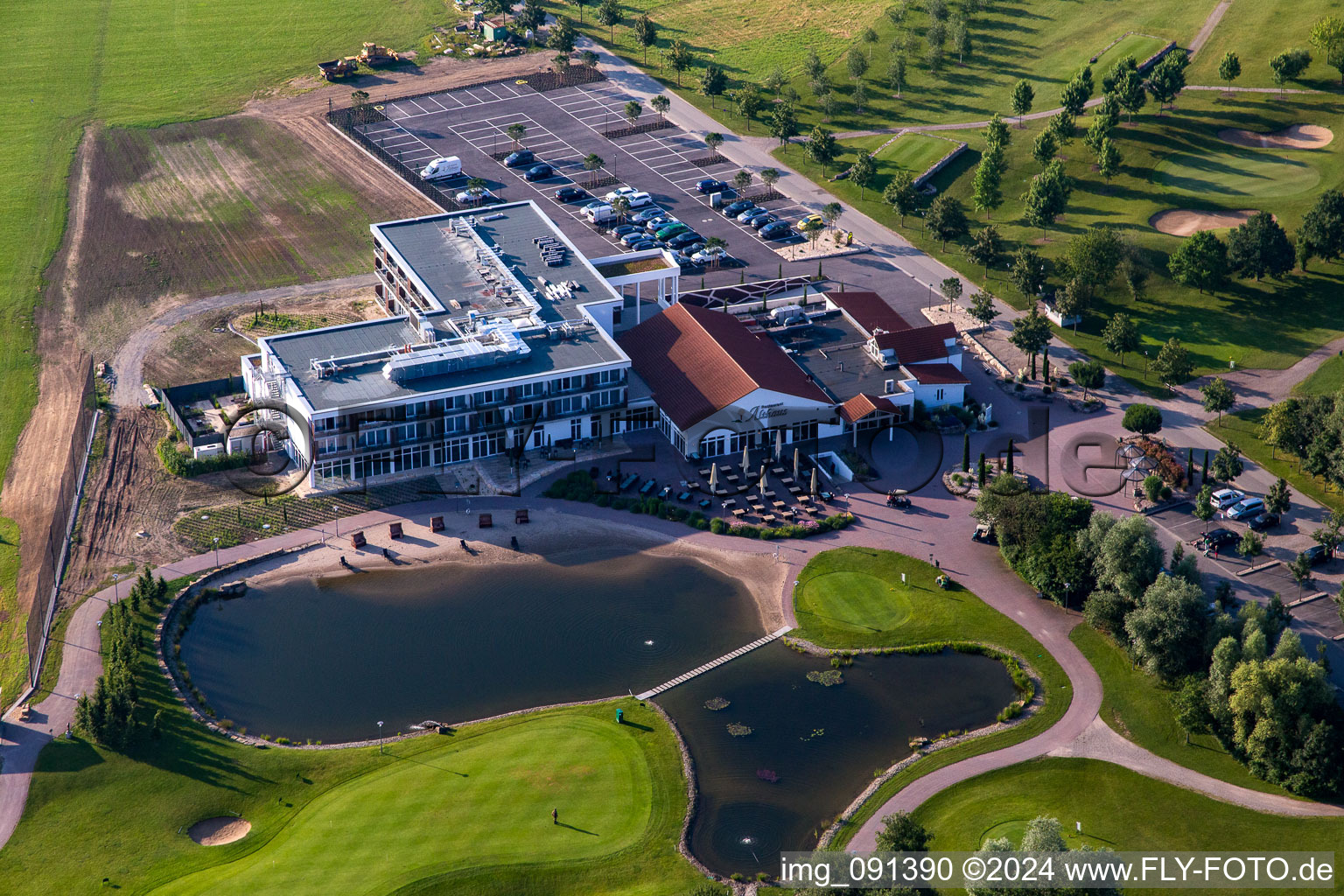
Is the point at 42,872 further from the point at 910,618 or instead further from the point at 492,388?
the point at 910,618

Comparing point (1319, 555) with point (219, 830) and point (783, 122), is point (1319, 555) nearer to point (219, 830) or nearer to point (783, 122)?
point (219, 830)

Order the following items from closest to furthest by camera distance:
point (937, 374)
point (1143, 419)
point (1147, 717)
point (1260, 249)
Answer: point (1147, 717) < point (1143, 419) < point (937, 374) < point (1260, 249)

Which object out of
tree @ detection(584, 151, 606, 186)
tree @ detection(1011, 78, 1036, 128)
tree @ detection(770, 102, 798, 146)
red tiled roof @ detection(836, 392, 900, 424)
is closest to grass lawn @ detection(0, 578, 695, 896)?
red tiled roof @ detection(836, 392, 900, 424)

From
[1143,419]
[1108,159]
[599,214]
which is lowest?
[1143,419]

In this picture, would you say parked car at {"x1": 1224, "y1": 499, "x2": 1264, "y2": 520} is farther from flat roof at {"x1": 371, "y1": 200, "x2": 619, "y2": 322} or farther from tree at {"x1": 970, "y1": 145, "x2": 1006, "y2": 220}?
tree at {"x1": 970, "y1": 145, "x2": 1006, "y2": 220}

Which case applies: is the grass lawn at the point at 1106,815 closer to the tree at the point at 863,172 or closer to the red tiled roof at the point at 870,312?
the red tiled roof at the point at 870,312

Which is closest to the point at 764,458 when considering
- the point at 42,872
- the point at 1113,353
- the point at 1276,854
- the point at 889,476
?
the point at 889,476

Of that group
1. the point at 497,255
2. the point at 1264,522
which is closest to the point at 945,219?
the point at 497,255
